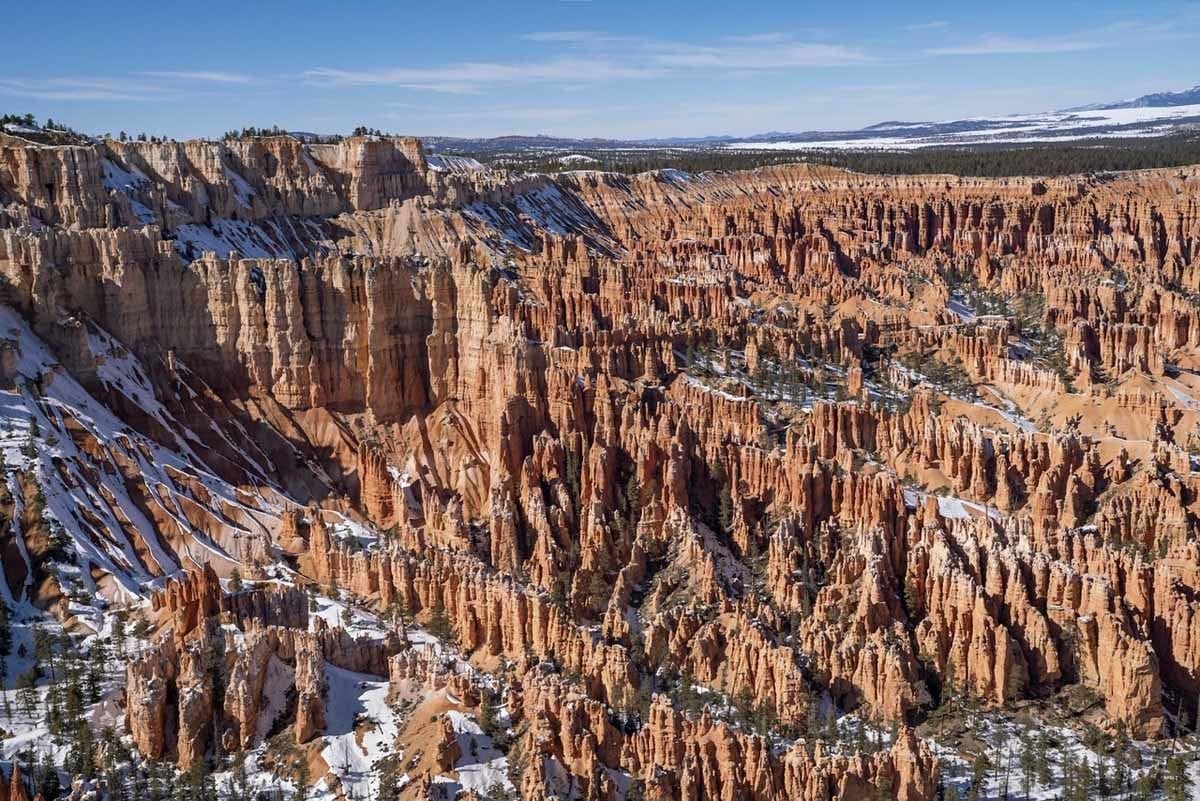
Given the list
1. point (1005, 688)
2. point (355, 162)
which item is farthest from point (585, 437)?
point (355, 162)

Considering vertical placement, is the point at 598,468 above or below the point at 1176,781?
above

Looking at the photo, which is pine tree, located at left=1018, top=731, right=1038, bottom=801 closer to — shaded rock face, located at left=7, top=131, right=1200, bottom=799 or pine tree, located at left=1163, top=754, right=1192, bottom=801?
shaded rock face, located at left=7, top=131, right=1200, bottom=799

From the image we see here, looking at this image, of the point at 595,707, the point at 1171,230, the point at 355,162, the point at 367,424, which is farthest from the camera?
the point at 1171,230

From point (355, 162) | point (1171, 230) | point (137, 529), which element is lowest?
point (137, 529)

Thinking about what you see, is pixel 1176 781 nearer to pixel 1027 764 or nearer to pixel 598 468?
pixel 1027 764

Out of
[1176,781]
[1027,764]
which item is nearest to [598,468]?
[1027,764]

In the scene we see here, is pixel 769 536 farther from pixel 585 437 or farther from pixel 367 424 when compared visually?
pixel 367 424

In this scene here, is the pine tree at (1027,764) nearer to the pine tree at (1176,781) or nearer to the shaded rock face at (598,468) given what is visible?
the shaded rock face at (598,468)

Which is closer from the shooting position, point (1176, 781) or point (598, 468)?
point (1176, 781)
